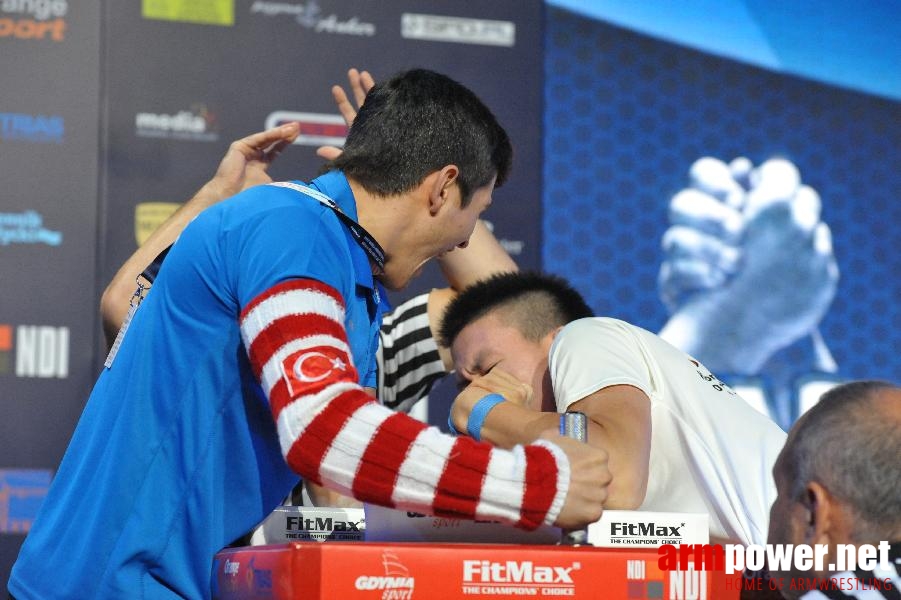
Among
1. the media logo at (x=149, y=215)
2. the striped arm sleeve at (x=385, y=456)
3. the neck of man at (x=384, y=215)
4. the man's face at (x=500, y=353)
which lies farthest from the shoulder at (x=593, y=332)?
the media logo at (x=149, y=215)

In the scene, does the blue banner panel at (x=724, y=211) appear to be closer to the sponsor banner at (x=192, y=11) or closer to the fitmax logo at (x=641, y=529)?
the sponsor banner at (x=192, y=11)

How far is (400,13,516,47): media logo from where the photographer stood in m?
3.94

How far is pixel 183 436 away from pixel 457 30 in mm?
2779

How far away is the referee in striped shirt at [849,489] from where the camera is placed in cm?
129

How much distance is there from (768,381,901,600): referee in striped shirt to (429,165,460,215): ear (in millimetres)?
640

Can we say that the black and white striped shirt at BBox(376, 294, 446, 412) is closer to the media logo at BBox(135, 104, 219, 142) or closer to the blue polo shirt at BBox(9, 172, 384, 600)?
the media logo at BBox(135, 104, 219, 142)

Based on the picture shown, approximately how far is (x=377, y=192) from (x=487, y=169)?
19 cm

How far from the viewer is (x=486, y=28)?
13.1ft

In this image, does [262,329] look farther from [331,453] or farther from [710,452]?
[710,452]

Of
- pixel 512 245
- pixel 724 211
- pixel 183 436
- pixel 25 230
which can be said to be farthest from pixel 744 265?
pixel 183 436

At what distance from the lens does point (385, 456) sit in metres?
1.27

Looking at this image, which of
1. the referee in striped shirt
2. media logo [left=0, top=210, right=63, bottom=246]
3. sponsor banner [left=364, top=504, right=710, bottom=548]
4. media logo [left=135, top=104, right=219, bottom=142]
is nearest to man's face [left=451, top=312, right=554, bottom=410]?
sponsor banner [left=364, top=504, right=710, bottom=548]

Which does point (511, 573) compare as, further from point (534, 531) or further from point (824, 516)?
point (824, 516)

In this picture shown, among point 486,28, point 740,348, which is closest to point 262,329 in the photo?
point 486,28
